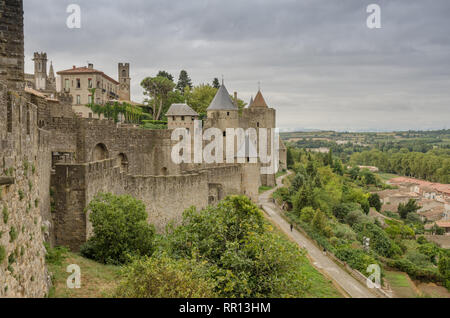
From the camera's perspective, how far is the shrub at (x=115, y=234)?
647 inches

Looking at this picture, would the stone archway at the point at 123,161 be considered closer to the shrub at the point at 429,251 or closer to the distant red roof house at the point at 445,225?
the shrub at the point at 429,251

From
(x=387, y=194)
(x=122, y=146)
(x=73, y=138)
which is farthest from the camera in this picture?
(x=387, y=194)

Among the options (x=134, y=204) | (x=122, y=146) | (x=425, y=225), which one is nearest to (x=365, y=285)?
(x=134, y=204)

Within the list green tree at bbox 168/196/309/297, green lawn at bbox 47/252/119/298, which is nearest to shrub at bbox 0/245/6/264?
green lawn at bbox 47/252/119/298

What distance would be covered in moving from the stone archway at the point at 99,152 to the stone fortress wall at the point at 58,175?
2.8 inches

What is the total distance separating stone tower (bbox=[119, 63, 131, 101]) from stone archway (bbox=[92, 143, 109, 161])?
47.0 meters

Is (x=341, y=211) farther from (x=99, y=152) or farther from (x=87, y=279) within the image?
(x=87, y=279)

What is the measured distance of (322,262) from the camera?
30984mm

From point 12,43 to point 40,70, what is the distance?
62391 millimetres

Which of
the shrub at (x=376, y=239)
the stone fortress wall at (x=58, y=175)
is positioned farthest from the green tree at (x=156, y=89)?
the shrub at (x=376, y=239)

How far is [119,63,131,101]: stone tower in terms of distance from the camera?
240 feet

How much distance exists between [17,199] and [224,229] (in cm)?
888
